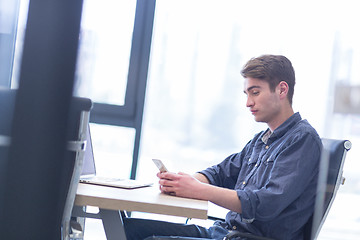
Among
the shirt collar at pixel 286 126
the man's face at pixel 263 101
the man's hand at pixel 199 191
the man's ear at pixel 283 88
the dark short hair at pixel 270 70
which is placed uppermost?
the dark short hair at pixel 270 70

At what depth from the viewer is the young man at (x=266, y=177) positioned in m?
1.21

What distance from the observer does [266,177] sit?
4.42 ft

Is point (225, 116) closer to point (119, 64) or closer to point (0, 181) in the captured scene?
point (119, 64)

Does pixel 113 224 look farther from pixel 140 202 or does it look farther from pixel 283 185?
pixel 283 185

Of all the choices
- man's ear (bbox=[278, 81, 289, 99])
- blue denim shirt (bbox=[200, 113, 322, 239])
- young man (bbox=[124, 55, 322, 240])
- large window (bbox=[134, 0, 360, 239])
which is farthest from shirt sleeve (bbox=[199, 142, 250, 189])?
large window (bbox=[134, 0, 360, 239])

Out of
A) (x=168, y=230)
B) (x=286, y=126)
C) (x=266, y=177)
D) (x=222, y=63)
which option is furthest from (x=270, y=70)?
(x=222, y=63)

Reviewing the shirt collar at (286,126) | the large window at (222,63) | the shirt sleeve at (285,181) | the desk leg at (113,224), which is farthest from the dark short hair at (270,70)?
the large window at (222,63)

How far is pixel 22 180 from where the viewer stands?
25 cm

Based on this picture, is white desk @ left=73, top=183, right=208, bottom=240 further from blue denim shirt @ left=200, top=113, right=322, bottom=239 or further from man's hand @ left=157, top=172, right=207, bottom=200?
blue denim shirt @ left=200, top=113, right=322, bottom=239

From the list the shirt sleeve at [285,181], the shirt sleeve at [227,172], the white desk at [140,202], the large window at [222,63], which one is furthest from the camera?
the large window at [222,63]

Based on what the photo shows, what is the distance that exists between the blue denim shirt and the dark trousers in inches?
2.6

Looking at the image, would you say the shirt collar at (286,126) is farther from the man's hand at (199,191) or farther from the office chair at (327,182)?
the man's hand at (199,191)

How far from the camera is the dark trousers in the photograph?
4.45 feet

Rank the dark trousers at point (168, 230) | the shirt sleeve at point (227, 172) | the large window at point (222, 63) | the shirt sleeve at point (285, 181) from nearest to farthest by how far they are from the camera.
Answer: the shirt sleeve at point (285, 181) → the dark trousers at point (168, 230) → the shirt sleeve at point (227, 172) → the large window at point (222, 63)
